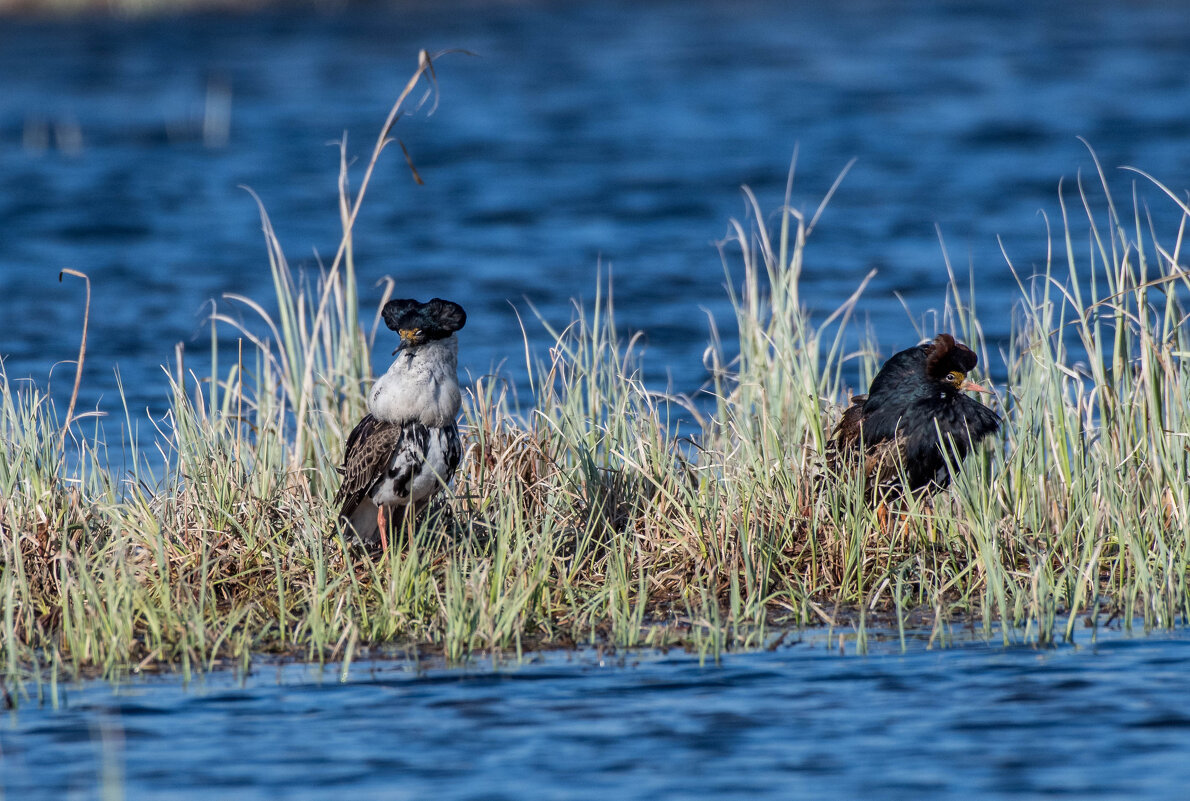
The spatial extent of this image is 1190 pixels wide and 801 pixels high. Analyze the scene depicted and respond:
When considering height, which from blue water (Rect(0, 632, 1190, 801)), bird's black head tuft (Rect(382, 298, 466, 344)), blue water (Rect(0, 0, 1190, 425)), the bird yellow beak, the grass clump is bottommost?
blue water (Rect(0, 632, 1190, 801))

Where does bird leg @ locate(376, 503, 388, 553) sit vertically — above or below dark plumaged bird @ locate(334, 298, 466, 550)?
below

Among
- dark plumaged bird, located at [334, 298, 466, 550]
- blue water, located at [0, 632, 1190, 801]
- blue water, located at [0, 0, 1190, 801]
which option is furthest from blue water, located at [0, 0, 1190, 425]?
blue water, located at [0, 632, 1190, 801]

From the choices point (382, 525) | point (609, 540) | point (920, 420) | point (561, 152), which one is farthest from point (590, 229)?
point (382, 525)

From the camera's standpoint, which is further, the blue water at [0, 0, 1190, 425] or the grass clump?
the blue water at [0, 0, 1190, 425]

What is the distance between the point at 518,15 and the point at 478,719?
3483cm

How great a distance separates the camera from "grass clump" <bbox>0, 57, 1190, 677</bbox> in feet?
21.8

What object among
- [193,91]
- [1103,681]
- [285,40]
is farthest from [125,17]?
[1103,681]

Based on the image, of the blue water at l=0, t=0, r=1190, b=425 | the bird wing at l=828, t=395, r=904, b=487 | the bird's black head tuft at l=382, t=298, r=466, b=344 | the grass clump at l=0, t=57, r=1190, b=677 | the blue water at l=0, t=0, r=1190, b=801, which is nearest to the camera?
the blue water at l=0, t=0, r=1190, b=801

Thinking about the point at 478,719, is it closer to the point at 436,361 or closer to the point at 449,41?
the point at 436,361

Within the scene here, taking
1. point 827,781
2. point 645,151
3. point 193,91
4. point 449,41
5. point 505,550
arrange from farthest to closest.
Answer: point 449,41, point 193,91, point 645,151, point 505,550, point 827,781

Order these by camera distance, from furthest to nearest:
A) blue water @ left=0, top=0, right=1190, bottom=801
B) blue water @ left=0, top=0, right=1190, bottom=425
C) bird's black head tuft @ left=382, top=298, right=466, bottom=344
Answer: blue water @ left=0, top=0, right=1190, bottom=425 → bird's black head tuft @ left=382, top=298, right=466, bottom=344 → blue water @ left=0, top=0, right=1190, bottom=801

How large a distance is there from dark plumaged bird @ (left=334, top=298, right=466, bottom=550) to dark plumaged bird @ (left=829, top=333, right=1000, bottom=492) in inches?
68.6

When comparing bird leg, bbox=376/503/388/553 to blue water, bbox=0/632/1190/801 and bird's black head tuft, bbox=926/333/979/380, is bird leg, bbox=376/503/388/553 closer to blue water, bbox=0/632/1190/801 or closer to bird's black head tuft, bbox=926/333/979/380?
blue water, bbox=0/632/1190/801

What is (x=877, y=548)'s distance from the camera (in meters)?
7.42
